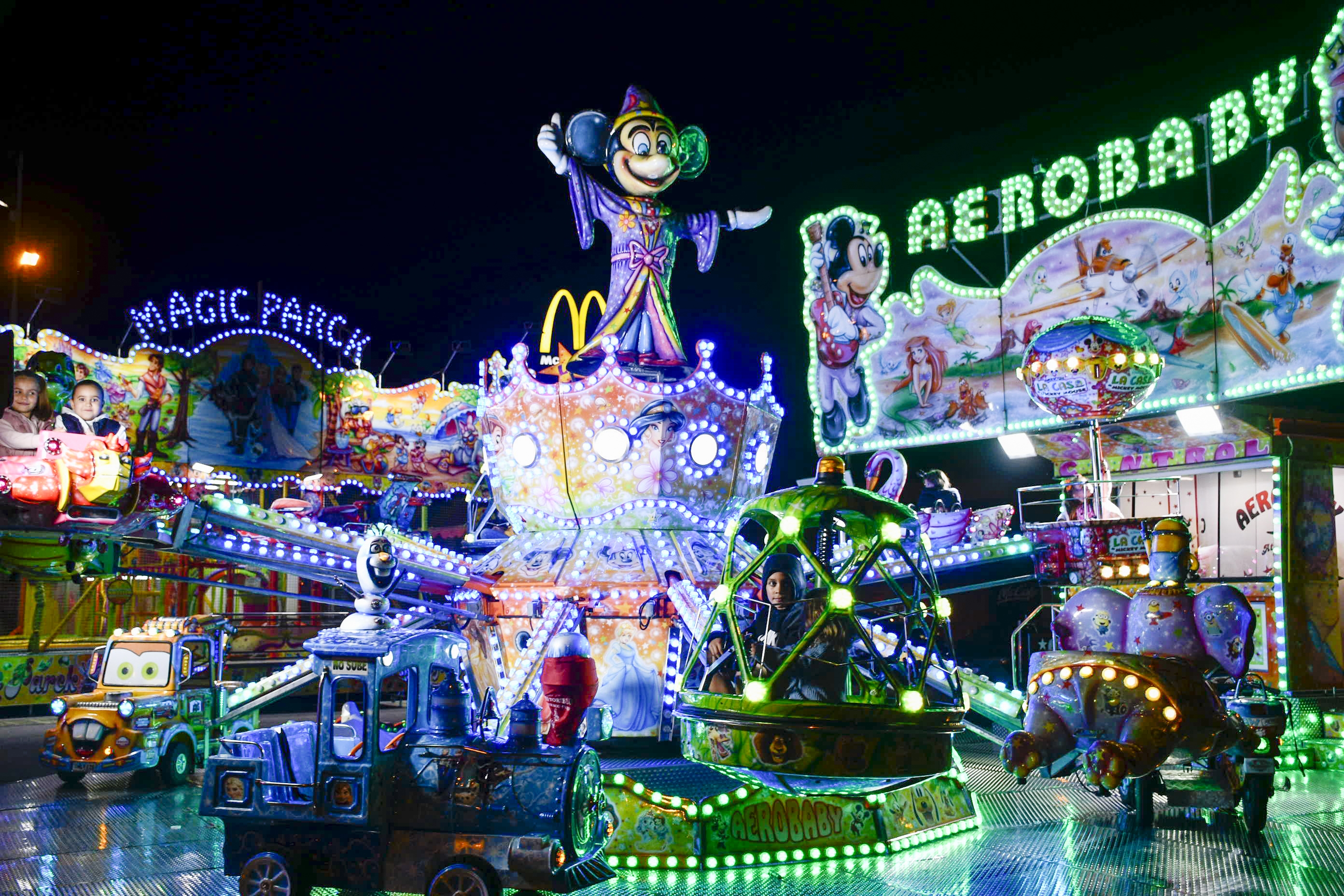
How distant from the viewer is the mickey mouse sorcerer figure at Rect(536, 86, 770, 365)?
46.1 feet

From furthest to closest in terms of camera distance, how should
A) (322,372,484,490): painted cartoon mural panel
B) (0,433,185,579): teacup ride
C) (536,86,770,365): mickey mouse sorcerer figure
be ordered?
1. (322,372,484,490): painted cartoon mural panel
2. (536,86,770,365): mickey mouse sorcerer figure
3. (0,433,185,579): teacup ride

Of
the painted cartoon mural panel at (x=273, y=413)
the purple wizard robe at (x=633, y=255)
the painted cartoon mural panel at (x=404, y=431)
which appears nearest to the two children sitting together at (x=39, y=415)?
the painted cartoon mural panel at (x=273, y=413)

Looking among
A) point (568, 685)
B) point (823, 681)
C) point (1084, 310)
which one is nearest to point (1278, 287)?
point (1084, 310)

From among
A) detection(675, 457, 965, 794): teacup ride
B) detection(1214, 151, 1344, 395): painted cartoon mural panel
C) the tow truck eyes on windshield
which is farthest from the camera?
detection(1214, 151, 1344, 395): painted cartoon mural panel

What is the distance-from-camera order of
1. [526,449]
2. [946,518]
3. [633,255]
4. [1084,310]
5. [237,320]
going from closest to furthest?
[526,449] → [633,255] → [946,518] → [1084,310] → [237,320]

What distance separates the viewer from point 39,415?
54.9 feet

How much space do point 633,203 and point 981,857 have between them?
29.8ft

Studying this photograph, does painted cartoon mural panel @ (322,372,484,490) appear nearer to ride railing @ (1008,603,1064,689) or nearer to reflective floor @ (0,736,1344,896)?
ride railing @ (1008,603,1064,689)

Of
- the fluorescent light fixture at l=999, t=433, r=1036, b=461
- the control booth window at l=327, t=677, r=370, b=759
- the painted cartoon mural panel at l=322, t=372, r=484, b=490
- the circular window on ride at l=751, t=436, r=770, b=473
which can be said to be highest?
the painted cartoon mural panel at l=322, t=372, r=484, b=490

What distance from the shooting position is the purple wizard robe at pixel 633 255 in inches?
555

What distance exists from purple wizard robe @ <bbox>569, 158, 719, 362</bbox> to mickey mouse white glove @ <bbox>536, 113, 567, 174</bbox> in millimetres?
106

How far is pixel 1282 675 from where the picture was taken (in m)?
14.2

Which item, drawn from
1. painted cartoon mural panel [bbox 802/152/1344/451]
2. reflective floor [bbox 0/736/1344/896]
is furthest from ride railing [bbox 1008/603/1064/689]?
painted cartoon mural panel [bbox 802/152/1344/451]

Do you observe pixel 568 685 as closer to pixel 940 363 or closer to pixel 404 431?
pixel 940 363
